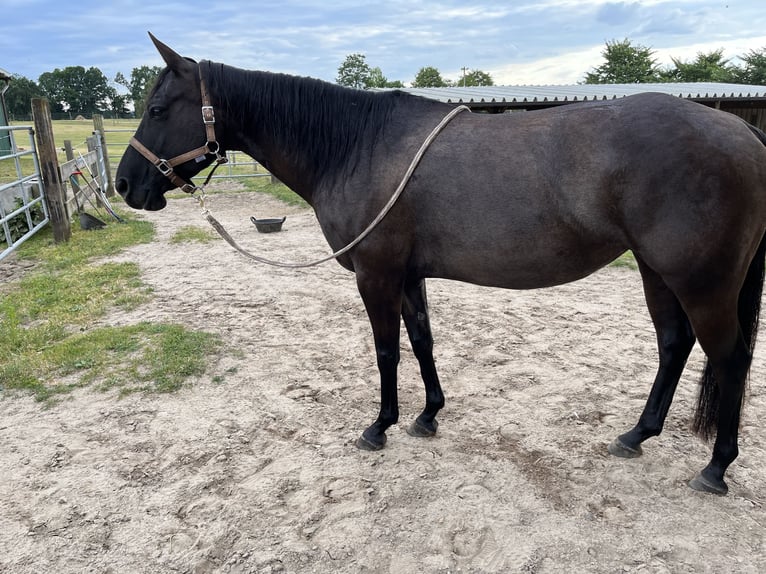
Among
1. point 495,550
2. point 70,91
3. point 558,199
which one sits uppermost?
point 70,91

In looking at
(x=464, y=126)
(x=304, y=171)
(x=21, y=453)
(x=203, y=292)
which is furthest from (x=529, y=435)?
(x=203, y=292)

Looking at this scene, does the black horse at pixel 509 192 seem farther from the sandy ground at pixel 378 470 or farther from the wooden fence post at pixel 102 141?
the wooden fence post at pixel 102 141

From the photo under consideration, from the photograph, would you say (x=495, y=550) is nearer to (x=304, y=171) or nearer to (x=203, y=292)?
(x=304, y=171)

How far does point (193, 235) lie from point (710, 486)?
7.61 meters

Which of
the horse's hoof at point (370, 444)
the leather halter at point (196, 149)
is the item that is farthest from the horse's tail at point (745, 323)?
the leather halter at point (196, 149)

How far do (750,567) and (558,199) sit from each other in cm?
161

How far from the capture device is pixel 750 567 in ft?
6.26

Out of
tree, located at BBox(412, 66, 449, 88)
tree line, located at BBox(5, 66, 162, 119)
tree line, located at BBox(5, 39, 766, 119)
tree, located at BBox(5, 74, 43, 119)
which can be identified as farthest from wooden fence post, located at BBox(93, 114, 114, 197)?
tree line, located at BBox(5, 66, 162, 119)

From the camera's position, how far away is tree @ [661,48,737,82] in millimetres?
33544

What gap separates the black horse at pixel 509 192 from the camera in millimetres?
1994

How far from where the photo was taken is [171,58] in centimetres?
246

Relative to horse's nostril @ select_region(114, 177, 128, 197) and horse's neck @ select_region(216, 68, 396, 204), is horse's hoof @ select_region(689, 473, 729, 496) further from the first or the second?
horse's nostril @ select_region(114, 177, 128, 197)

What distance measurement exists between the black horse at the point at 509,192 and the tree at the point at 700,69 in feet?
127

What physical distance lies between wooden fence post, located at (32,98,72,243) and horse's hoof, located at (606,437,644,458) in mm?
8183
